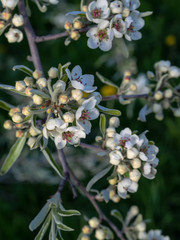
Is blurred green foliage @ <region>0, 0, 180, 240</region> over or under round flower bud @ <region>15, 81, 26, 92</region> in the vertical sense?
under

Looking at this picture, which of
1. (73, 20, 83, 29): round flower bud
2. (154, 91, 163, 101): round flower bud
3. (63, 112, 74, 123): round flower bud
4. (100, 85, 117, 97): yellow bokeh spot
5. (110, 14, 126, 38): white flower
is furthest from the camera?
(100, 85, 117, 97): yellow bokeh spot

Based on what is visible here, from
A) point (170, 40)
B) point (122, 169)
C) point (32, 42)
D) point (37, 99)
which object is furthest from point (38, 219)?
point (170, 40)

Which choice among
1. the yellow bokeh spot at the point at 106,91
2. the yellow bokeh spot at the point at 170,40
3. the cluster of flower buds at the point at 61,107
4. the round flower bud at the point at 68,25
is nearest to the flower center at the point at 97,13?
the round flower bud at the point at 68,25

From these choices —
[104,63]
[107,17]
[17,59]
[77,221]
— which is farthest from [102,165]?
[107,17]

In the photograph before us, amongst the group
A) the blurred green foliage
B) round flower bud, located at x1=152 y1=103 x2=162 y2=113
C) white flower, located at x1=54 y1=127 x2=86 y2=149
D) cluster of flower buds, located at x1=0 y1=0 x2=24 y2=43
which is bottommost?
the blurred green foliage

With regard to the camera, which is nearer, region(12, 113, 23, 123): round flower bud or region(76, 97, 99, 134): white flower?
region(76, 97, 99, 134): white flower

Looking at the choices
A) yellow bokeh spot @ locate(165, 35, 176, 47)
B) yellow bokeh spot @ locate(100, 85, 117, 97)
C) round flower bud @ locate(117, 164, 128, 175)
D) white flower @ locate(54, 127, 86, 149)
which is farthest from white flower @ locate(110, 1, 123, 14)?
yellow bokeh spot @ locate(165, 35, 176, 47)

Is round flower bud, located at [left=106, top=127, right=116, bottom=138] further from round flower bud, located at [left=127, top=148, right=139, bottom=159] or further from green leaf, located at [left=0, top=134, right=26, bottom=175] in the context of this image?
green leaf, located at [left=0, top=134, right=26, bottom=175]

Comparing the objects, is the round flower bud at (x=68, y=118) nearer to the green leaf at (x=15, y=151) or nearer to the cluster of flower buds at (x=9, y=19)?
the green leaf at (x=15, y=151)

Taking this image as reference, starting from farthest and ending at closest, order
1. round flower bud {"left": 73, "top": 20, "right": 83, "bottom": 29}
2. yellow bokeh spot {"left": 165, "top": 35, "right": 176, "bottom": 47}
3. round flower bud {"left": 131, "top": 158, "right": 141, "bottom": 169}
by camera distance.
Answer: yellow bokeh spot {"left": 165, "top": 35, "right": 176, "bottom": 47}, round flower bud {"left": 73, "top": 20, "right": 83, "bottom": 29}, round flower bud {"left": 131, "top": 158, "right": 141, "bottom": 169}
